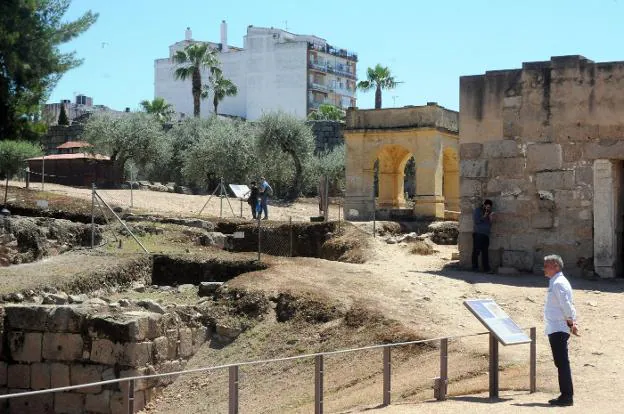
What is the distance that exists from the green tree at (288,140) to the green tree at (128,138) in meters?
Answer: 5.57

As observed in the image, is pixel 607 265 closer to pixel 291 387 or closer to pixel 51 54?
pixel 291 387

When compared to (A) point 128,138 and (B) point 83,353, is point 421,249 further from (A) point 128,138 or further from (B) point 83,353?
(A) point 128,138

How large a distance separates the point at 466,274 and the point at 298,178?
31.0 meters

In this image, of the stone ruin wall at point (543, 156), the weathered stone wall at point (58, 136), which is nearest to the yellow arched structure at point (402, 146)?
the stone ruin wall at point (543, 156)

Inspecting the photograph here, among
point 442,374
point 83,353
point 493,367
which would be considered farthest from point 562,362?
point 83,353

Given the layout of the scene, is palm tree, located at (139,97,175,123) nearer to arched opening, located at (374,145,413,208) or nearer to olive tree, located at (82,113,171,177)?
olive tree, located at (82,113,171,177)

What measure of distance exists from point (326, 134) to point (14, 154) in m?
29.3

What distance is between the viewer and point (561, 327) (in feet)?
29.9

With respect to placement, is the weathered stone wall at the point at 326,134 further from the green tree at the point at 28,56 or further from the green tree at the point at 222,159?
the green tree at the point at 28,56

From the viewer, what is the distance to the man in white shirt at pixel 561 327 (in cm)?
894

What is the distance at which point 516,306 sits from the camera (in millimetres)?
14016

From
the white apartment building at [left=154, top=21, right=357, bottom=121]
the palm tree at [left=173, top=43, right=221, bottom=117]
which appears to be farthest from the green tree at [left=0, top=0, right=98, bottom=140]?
the white apartment building at [left=154, top=21, right=357, bottom=121]

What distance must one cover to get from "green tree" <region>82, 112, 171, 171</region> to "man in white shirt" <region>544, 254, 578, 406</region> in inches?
1503

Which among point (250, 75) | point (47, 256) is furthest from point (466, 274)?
point (250, 75)
